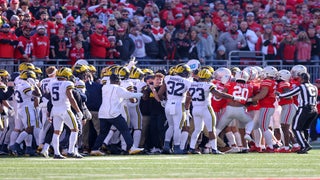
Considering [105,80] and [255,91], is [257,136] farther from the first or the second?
[105,80]

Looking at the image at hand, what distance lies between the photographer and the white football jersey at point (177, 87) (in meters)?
19.0

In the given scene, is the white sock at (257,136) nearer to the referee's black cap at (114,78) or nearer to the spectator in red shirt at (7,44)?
the referee's black cap at (114,78)

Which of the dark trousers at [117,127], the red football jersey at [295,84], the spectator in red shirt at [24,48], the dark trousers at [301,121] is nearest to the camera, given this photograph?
the dark trousers at [117,127]

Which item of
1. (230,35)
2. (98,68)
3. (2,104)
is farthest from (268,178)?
(230,35)

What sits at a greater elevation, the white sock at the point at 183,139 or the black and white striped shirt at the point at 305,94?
the black and white striped shirt at the point at 305,94

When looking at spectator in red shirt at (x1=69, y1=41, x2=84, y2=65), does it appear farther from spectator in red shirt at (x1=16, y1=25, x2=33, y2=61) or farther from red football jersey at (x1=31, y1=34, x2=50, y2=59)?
spectator in red shirt at (x1=16, y1=25, x2=33, y2=61)

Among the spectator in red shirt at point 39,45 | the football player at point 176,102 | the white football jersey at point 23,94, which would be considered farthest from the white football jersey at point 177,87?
the spectator in red shirt at point 39,45

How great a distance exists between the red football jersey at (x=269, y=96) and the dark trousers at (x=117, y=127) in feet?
9.76

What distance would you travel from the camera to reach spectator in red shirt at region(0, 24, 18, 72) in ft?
71.7

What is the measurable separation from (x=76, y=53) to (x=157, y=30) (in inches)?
106

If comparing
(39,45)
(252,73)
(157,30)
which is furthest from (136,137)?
(157,30)

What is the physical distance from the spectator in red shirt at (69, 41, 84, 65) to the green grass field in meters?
4.97

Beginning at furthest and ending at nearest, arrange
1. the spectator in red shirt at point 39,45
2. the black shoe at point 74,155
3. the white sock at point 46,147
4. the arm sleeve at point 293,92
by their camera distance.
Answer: the spectator in red shirt at point 39,45
the arm sleeve at point 293,92
the white sock at point 46,147
the black shoe at point 74,155

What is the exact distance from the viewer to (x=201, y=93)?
61.8 ft
